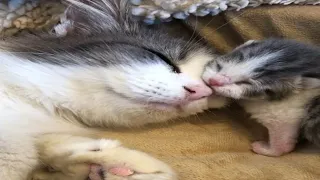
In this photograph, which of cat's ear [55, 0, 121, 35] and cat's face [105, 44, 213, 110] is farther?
cat's ear [55, 0, 121, 35]

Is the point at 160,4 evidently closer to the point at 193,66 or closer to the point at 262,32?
the point at 193,66

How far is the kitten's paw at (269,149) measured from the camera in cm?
118

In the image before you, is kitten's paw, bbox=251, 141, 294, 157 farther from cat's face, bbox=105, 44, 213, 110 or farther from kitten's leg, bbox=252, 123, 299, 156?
cat's face, bbox=105, 44, 213, 110

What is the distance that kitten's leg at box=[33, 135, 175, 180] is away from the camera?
102 centimetres

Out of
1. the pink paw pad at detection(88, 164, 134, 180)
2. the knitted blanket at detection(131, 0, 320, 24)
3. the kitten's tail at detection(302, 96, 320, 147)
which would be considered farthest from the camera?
the knitted blanket at detection(131, 0, 320, 24)

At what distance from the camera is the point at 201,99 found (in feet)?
3.93

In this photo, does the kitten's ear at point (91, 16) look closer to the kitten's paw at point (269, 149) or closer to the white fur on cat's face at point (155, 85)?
the white fur on cat's face at point (155, 85)

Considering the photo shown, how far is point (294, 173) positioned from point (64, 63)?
2.09ft

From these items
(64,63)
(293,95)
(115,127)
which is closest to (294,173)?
(293,95)

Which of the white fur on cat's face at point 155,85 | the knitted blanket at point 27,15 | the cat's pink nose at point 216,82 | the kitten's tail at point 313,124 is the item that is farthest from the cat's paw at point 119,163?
the knitted blanket at point 27,15

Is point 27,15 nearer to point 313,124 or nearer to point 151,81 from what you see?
point 151,81

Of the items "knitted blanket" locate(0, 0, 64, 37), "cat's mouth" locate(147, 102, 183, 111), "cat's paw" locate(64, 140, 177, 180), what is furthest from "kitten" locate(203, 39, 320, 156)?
"knitted blanket" locate(0, 0, 64, 37)

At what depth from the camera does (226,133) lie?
1304mm

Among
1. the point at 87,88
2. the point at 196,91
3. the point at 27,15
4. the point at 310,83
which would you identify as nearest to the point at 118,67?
the point at 87,88
